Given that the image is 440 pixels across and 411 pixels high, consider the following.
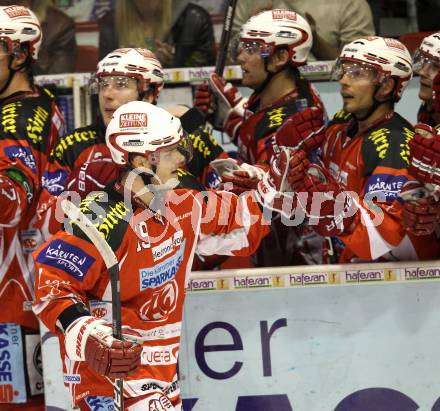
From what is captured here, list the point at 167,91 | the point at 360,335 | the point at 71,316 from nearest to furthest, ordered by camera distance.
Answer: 1. the point at 71,316
2. the point at 360,335
3. the point at 167,91

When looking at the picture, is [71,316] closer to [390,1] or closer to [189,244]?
[189,244]

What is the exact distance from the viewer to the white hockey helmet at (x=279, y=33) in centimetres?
597

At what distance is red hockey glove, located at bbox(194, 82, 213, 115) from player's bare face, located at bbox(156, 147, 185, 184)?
1643 mm

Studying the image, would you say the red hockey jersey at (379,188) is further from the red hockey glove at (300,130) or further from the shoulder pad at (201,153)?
the shoulder pad at (201,153)

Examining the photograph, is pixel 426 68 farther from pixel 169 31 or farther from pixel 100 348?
pixel 100 348

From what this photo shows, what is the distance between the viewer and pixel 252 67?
239 inches

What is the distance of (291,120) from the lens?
5527mm

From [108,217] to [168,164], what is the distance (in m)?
0.33

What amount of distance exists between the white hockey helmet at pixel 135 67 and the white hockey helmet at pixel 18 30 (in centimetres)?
38

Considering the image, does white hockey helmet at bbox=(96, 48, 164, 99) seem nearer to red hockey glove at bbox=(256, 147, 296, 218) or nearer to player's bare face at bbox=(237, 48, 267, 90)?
player's bare face at bbox=(237, 48, 267, 90)

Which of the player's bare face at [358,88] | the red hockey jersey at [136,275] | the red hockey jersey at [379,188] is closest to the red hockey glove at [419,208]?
the red hockey jersey at [379,188]

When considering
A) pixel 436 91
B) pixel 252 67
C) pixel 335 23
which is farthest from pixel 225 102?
pixel 436 91

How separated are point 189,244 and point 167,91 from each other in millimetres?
2378

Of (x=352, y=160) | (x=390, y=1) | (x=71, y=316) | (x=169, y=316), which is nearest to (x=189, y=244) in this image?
(x=169, y=316)
